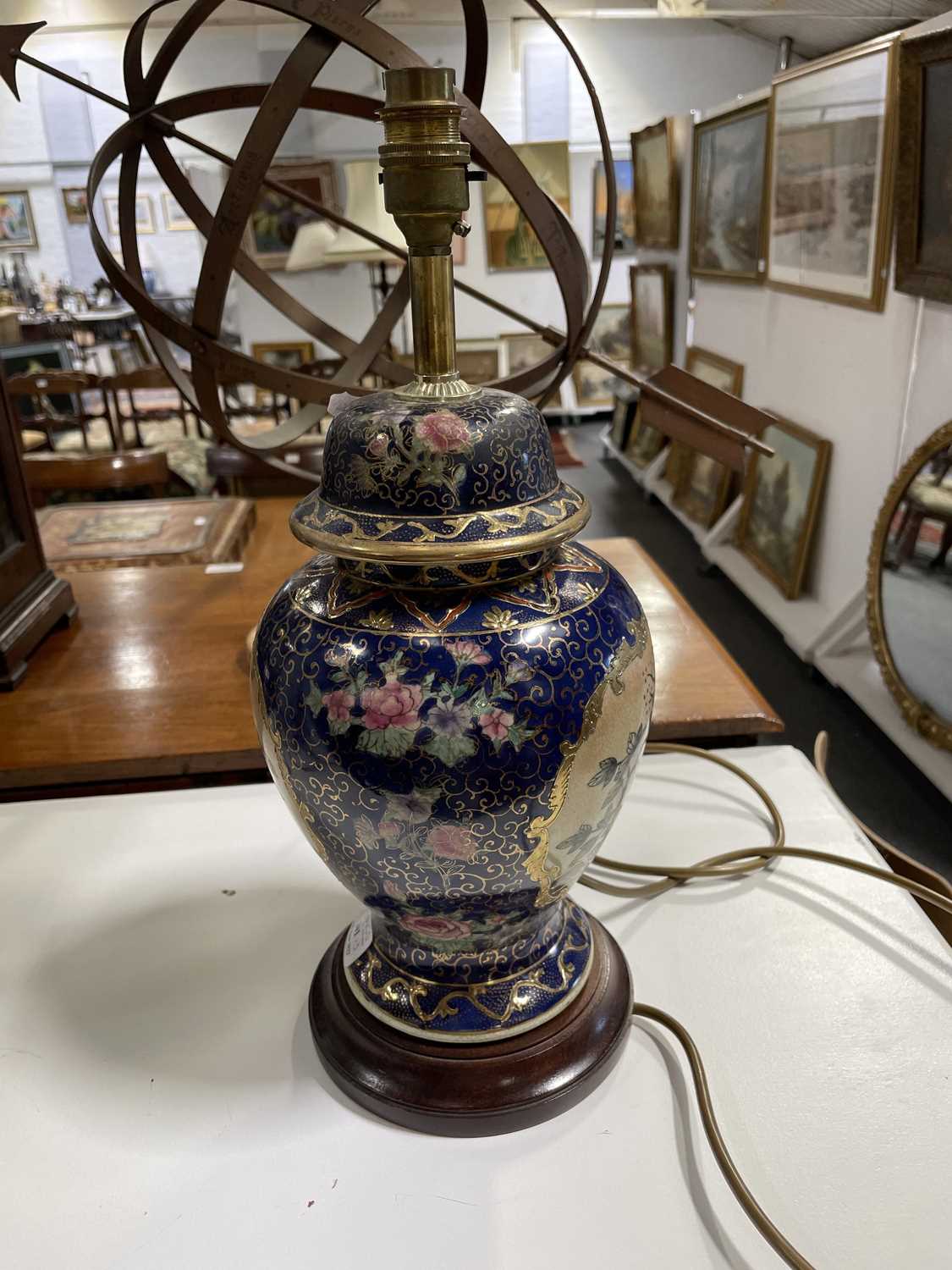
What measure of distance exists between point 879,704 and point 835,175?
4.56 feet

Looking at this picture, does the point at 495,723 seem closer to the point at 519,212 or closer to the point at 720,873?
the point at 720,873

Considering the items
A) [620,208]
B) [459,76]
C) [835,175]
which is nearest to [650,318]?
[620,208]

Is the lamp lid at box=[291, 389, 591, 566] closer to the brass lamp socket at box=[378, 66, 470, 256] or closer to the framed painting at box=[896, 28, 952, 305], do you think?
the brass lamp socket at box=[378, 66, 470, 256]

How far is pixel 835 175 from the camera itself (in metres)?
2.56

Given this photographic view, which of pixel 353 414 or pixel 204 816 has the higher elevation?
pixel 353 414

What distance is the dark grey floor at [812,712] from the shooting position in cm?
213

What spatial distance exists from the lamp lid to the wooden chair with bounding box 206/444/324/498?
190cm

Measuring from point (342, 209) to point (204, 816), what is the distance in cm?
432

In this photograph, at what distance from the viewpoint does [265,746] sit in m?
0.84

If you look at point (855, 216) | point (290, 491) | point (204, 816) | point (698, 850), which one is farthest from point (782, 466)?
point (204, 816)

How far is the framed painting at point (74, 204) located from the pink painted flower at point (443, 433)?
17.6 ft

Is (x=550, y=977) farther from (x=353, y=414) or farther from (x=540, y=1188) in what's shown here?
(x=353, y=414)

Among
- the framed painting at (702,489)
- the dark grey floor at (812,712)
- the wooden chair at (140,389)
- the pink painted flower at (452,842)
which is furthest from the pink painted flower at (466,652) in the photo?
the framed painting at (702,489)

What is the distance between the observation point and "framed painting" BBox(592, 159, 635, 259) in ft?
17.5
